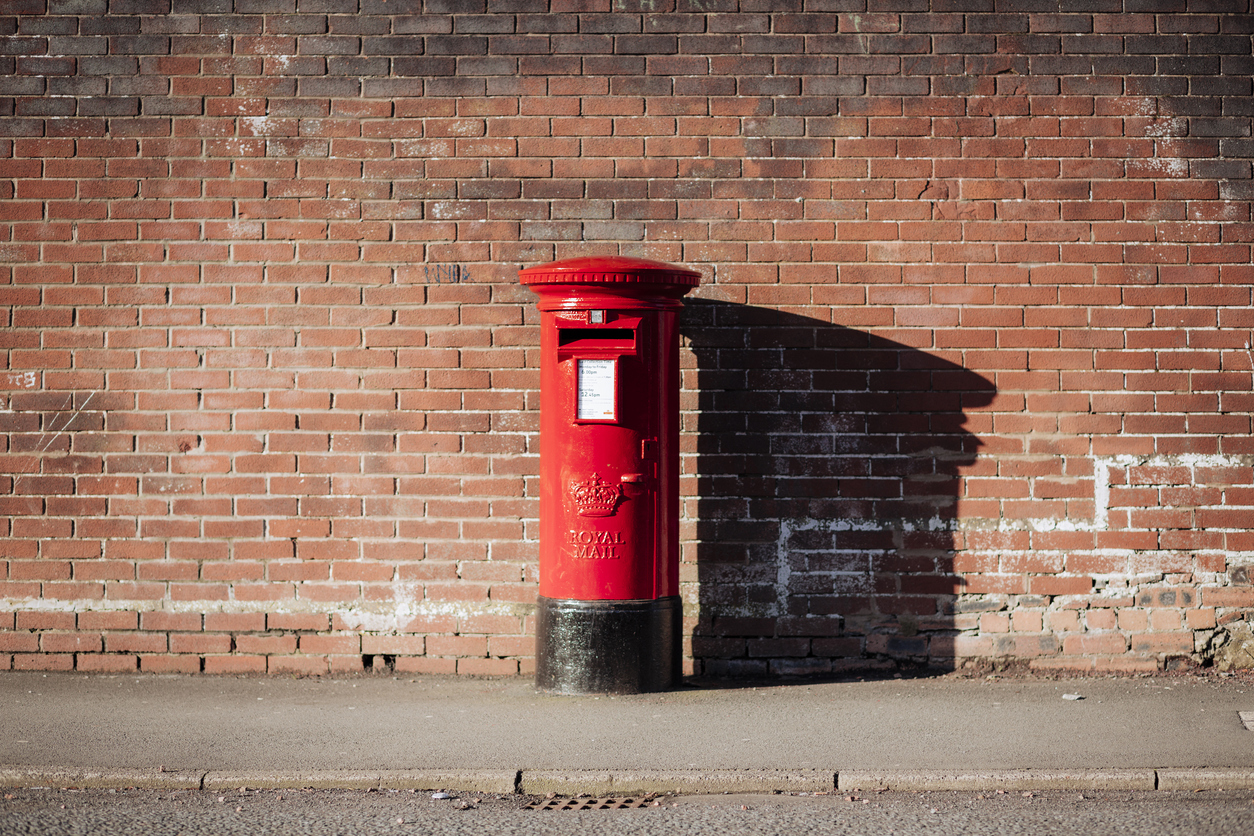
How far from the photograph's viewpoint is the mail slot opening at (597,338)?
5133 millimetres

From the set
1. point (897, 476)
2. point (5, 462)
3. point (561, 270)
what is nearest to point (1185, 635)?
point (897, 476)

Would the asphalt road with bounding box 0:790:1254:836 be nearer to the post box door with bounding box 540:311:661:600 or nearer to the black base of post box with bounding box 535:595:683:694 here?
the black base of post box with bounding box 535:595:683:694

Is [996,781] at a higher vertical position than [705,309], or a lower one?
lower

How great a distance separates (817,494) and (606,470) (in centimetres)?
140

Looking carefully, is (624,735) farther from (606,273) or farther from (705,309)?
(705,309)

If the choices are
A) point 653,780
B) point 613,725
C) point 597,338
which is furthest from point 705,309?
point 653,780

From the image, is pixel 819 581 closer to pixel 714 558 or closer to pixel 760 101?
pixel 714 558

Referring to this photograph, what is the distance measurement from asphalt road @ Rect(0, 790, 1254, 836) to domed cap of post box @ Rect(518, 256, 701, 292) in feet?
7.71

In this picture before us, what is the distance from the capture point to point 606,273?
16.5 feet

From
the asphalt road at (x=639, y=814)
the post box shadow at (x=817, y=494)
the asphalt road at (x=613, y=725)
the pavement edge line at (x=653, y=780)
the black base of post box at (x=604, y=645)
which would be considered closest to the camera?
the asphalt road at (x=639, y=814)

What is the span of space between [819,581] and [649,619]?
45.3 inches

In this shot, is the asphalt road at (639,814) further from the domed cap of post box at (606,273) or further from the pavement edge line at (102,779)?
the domed cap of post box at (606,273)

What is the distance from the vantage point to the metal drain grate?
392 centimetres

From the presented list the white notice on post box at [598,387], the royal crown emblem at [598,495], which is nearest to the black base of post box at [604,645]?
the royal crown emblem at [598,495]
